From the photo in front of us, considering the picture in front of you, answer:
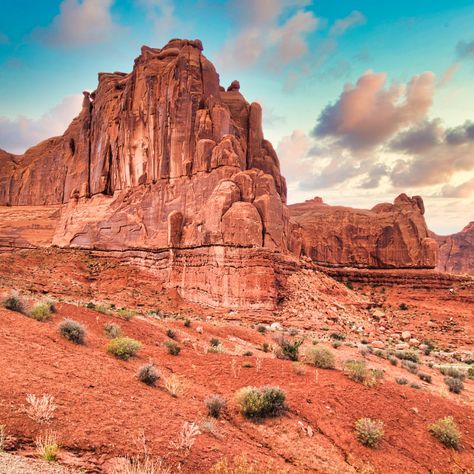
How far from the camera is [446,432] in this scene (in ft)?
35.8

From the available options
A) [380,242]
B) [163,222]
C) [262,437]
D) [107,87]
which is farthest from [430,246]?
[262,437]

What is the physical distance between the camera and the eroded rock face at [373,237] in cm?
6281

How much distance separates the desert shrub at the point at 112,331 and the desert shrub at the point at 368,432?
8206mm

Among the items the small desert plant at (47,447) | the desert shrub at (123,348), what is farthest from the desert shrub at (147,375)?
the small desert plant at (47,447)

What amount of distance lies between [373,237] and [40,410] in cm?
6405

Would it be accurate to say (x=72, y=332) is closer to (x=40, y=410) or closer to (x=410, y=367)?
(x=40, y=410)

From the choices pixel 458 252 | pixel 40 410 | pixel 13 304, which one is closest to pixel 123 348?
pixel 13 304

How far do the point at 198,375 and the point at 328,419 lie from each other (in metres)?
3.70

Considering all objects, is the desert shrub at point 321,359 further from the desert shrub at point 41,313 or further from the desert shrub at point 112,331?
the desert shrub at point 41,313

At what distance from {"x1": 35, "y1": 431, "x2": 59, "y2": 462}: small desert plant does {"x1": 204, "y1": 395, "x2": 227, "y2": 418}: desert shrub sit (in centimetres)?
358

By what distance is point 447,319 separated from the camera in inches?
1927

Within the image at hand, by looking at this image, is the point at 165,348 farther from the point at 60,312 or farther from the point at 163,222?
the point at 163,222

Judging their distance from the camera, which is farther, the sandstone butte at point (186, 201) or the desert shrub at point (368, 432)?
the sandstone butte at point (186, 201)

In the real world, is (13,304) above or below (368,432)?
above
